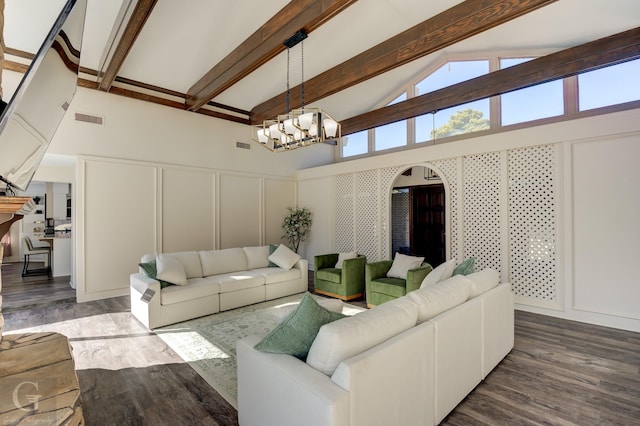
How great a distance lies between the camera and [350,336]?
5.04ft

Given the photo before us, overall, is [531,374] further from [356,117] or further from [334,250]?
[356,117]

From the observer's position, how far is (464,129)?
6137mm

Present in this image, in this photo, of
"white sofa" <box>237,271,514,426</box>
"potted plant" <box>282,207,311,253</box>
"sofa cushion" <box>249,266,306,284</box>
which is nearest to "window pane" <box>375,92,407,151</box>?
"potted plant" <box>282,207,311,253</box>

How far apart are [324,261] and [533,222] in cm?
337

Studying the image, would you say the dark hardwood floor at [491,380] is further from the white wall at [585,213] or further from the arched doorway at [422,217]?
the arched doorway at [422,217]

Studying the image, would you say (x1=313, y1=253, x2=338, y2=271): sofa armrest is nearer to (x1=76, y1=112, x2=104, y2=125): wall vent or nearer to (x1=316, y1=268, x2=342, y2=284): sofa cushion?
(x1=316, y1=268, x2=342, y2=284): sofa cushion

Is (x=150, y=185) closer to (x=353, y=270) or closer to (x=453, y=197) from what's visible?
(x=353, y=270)

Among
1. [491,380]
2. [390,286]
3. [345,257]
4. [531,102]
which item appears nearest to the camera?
[491,380]

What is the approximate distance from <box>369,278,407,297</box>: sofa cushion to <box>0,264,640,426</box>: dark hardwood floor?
140 cm

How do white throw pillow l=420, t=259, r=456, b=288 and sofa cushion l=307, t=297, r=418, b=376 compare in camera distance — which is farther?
white throw pillow l=420, t=259, r=456, b=288

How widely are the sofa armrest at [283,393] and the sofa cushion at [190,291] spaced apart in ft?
7.60

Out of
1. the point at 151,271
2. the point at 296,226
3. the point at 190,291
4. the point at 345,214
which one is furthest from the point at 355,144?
the point at 151,271

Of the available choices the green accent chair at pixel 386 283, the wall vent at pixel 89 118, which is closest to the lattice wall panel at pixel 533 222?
the green accent chair at pixel 386 283

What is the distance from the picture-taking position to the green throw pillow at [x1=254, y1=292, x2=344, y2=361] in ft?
5.54
